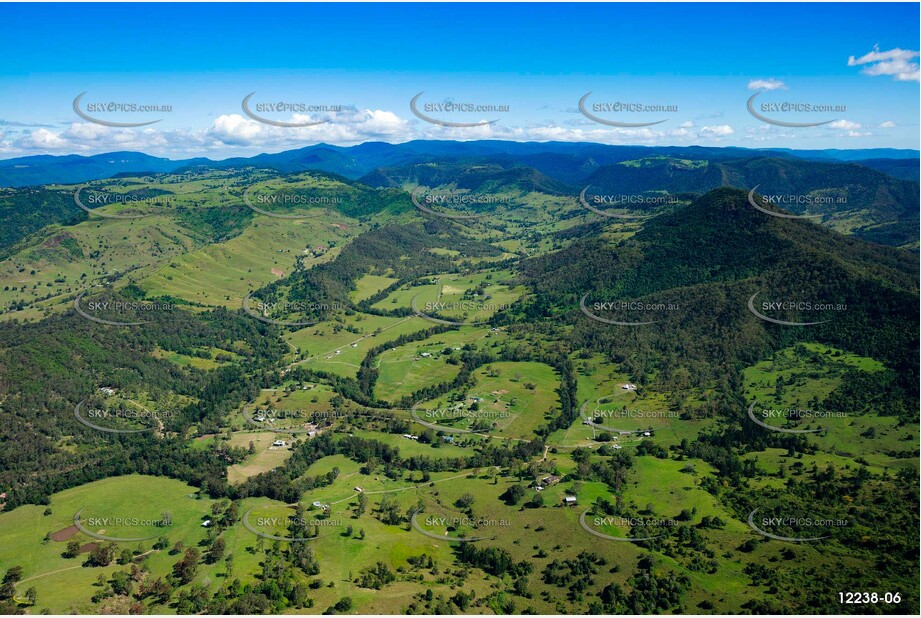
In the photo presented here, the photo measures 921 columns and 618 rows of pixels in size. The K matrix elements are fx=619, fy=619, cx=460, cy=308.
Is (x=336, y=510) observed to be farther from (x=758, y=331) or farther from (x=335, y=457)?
(x=758, y=331)

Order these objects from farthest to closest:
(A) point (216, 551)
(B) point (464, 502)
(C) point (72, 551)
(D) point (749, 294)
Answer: (D) point (749, 294) → (B) point (464, 502) → (C) point (72, 551) → (A) point (216, 551)

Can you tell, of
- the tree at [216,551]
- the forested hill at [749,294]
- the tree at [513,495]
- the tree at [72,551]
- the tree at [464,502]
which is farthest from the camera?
the forested hill at [749,294]

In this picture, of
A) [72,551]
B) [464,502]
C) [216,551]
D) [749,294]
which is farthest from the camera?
[749,294]

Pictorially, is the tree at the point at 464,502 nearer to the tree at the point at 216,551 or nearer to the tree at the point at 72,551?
the tree at the point at 216,551

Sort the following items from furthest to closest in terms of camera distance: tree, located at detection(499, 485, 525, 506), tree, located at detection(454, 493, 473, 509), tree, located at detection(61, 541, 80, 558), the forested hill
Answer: the forested hill < tree, located at detection(454, 493, 473, 509) < tree, located at detection(499, 485, 525, 506) < tree, located at detection(61, 541, 80, 558)

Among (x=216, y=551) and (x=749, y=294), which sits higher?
(x=749, y=294)

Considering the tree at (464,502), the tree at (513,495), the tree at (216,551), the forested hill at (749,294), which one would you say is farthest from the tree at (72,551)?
the forested hill at (749,294)

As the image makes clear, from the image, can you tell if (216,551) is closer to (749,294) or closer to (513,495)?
(513,495)

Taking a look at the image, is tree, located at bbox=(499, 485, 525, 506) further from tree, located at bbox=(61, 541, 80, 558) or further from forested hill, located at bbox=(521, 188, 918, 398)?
tree, located at bbox=(61, 541, 80, 558)

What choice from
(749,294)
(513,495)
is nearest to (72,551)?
(513,495)

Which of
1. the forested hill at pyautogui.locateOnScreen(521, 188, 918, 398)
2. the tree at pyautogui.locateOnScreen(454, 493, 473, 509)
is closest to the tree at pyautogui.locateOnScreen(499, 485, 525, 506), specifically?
the tree at pyautogui.locateOnScreen(454, 493, 473, 509)

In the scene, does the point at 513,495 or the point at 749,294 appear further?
the point at 749,294
